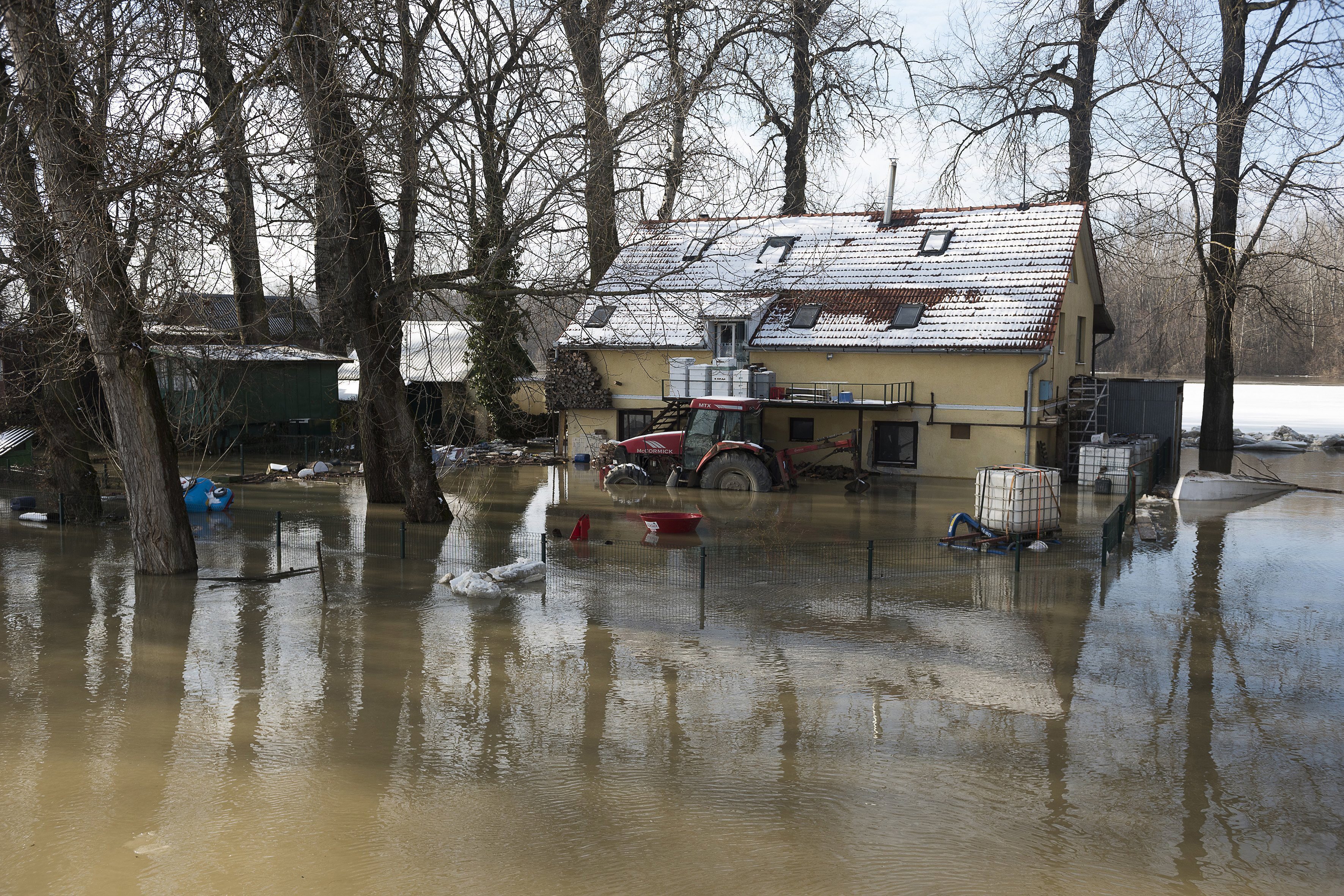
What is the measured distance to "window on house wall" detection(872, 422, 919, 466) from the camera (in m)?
27.1

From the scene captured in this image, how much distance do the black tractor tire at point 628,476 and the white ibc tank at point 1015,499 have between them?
9.57m

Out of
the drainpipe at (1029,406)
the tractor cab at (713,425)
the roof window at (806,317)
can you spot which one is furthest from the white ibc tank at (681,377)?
the drainpipe at (1029,406)

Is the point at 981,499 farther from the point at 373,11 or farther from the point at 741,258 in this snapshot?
the point at 741,258

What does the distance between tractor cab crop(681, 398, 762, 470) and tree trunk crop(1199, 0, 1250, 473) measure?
15.7m

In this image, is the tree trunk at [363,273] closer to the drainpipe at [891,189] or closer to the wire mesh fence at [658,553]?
the wire mesh fence at [658,553]

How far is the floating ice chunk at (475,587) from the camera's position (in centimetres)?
1355

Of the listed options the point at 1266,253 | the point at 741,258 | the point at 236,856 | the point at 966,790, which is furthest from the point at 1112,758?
the point at 1266,253

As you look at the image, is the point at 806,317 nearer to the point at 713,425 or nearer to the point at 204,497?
the point at 713,425

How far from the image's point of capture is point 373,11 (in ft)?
45.4

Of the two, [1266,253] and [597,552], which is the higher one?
[1266,253]

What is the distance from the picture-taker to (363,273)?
17.9 meters

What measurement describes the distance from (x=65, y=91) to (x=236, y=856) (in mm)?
8989

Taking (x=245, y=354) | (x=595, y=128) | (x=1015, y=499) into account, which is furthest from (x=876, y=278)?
(x=245, y=354)

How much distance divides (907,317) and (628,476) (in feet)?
28.3
